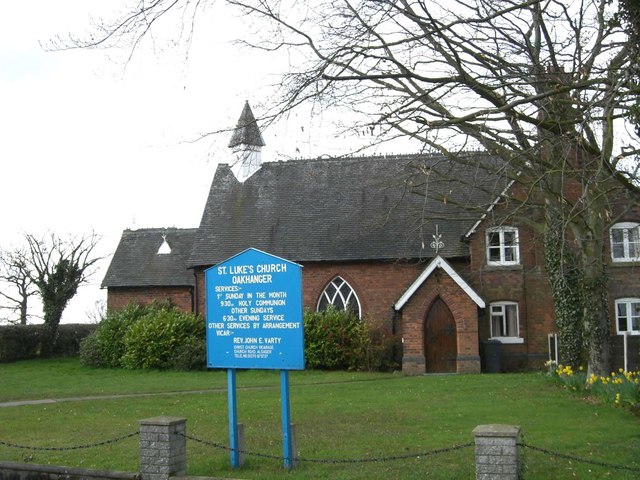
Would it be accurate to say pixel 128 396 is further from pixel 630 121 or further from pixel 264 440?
pixel 630 121

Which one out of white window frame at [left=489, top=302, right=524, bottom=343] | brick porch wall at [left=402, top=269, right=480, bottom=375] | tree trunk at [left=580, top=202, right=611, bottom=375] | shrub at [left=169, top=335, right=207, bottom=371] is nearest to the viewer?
tree trunk at [left=580, top=202, right=611, bottom=375]

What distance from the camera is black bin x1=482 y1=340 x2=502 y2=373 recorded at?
28.4 metres

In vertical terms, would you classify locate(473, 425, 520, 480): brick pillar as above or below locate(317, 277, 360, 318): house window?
below

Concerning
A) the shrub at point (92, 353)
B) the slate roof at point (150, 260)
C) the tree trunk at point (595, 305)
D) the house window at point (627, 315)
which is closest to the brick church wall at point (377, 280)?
the slate roof at point (150, 260)

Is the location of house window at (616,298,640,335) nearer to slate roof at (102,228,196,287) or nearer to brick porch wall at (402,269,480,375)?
brick porch wall at (402,269,480,375)

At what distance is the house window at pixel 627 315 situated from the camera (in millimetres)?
28594

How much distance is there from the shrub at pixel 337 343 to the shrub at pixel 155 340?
479cm

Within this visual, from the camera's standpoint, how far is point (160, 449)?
1021cm

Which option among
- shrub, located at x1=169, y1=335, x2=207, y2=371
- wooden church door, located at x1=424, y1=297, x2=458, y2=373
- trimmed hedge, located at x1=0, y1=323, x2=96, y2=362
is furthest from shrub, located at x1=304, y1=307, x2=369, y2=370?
trimmed hedge, located at x1=0, y1=323, x2=96, y2=362

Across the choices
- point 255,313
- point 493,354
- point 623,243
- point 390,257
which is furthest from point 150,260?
point 255,313

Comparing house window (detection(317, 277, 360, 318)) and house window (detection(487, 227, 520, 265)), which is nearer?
house window (detection(487, 227, 520, 265))

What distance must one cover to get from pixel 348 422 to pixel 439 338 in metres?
14.2

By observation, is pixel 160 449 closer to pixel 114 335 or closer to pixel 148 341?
pixel 148 341

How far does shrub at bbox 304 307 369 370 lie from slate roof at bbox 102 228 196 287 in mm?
8344
